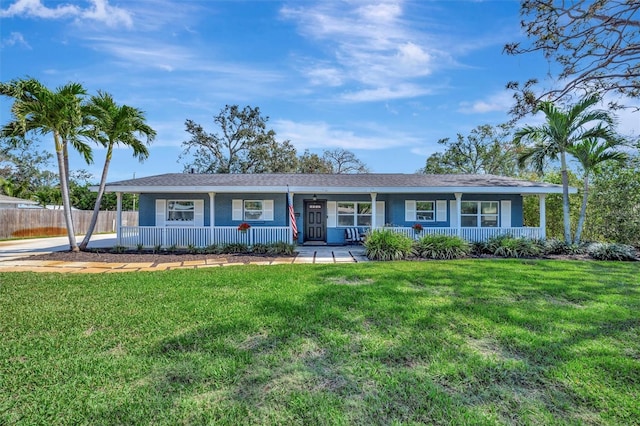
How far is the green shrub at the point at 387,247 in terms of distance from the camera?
34.1 feet

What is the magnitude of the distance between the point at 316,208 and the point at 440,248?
6.44 metres

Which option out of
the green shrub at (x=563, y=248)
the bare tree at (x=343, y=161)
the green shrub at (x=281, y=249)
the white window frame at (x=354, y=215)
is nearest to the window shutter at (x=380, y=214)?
the white window frame at (x=354, y=215)

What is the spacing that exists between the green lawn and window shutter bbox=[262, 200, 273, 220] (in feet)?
27.9

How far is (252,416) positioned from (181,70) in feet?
47.6

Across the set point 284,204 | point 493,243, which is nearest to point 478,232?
point 493,243

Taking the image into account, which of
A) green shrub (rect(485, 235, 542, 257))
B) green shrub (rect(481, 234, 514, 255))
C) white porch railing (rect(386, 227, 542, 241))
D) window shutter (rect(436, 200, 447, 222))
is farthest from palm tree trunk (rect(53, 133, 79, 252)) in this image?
green shrub (rect(485, 235, 542, 257))

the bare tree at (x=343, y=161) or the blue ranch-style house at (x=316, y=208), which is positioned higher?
the bare tree at (x=343, y=161)

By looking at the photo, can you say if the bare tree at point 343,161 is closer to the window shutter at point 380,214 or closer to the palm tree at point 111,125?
the window shutter at point 380,214

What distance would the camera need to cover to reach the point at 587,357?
3.36 m

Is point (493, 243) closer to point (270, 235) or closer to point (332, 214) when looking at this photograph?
point (332, 214)

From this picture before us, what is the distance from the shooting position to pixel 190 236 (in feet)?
42.6

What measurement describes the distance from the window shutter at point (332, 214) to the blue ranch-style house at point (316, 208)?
5cm

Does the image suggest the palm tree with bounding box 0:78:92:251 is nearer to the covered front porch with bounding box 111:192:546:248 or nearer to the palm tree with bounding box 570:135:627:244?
the covered front porch with bounding box 111:192:546:248

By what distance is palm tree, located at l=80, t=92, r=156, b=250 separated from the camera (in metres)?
11.2
